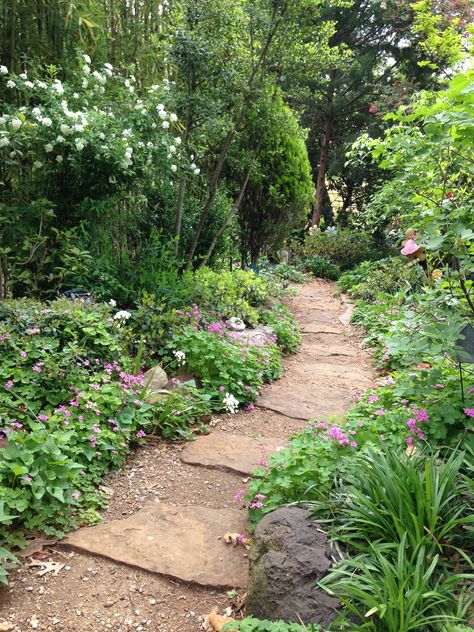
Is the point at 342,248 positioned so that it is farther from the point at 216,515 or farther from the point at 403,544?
the point at 403,544

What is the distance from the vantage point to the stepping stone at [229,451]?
9.76 ft

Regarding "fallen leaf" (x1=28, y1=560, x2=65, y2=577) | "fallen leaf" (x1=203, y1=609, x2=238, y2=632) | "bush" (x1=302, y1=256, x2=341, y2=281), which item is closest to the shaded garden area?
"fallen leaf" (x1=203, y1=609, x2=238, y2=632)

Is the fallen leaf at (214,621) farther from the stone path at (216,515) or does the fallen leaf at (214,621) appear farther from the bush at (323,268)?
the bush at (323,268)

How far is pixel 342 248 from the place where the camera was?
1172 centimetres

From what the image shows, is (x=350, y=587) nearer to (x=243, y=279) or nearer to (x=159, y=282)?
(x=159, y=282)

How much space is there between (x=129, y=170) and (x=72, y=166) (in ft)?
1.54

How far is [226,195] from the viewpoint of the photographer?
7.15m

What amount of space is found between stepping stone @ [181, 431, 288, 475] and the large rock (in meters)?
0.92

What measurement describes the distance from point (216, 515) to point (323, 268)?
9289 mm

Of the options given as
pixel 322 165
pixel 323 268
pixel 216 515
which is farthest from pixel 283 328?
pixel 322 165

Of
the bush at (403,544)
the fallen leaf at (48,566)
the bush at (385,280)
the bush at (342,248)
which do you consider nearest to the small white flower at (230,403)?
the bush at (403,544)

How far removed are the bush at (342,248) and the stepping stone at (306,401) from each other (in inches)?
297

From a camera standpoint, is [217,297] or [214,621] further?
[217,297]

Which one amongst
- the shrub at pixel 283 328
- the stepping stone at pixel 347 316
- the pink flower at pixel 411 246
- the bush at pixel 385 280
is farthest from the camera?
the bush at pixel 385 280
